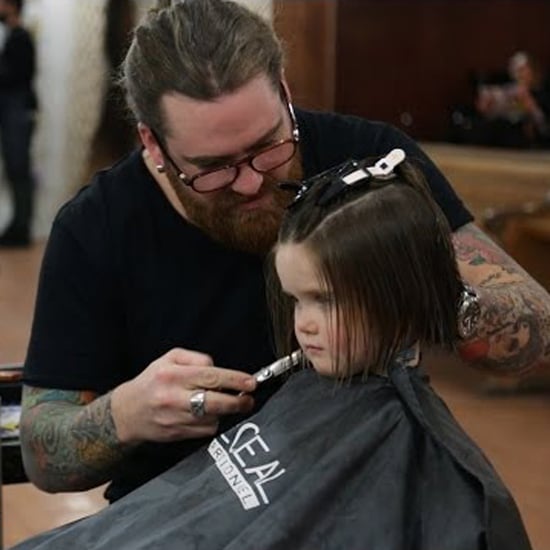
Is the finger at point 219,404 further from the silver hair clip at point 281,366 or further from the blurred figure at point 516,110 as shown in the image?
the blurred figure at point 516,110

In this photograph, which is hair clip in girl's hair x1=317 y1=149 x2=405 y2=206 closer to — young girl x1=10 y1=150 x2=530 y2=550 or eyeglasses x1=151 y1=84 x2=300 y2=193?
young girl x1=10 y1=150 x2=530 y2=550

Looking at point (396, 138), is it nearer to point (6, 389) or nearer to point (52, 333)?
point (52, 333)

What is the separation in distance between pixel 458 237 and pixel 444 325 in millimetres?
335

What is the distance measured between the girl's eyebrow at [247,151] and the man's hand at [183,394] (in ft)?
0.82

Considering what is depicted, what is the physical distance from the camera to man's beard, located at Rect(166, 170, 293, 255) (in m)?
1.45

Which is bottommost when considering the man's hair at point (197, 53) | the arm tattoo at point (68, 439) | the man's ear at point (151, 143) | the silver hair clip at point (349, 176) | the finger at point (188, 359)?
the arm tattoo at point (68, 439)

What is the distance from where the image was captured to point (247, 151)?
1.43 m

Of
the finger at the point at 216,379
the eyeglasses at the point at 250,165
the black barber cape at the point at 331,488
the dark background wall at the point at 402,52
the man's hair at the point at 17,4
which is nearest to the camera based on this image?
the black barber cape at the point at 331,488

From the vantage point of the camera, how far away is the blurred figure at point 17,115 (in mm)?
6418

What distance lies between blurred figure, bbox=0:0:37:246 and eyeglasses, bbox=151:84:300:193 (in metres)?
5.22

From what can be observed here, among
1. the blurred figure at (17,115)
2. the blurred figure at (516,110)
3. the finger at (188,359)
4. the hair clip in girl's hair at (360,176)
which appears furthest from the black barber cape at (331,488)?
the blurred figure at (17,115)

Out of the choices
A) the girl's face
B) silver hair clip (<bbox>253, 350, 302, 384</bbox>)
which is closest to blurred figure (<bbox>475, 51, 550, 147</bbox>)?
silver hair clip (<bbox>253, 350, 302, 384</bbox>)

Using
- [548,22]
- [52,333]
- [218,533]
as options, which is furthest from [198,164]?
[548,22]

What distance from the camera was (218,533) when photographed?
1.30m
